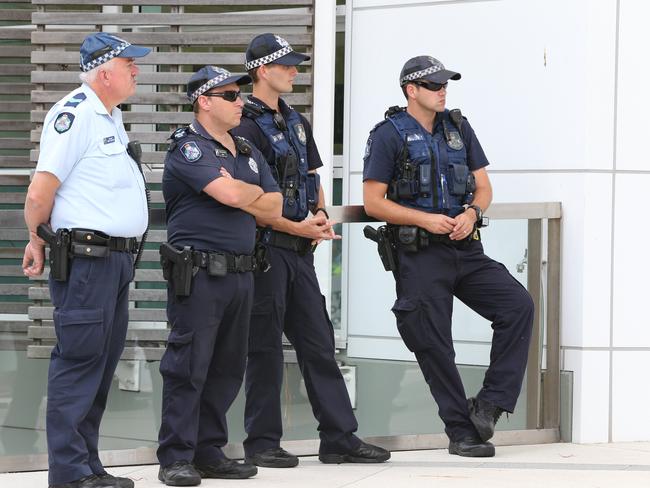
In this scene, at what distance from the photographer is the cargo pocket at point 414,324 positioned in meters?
5.75

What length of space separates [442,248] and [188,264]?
4.58ft

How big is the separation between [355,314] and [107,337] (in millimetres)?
1791

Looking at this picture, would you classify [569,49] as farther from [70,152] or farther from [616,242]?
[70,152]

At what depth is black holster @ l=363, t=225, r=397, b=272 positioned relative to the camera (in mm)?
5840

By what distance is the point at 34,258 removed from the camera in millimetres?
4637

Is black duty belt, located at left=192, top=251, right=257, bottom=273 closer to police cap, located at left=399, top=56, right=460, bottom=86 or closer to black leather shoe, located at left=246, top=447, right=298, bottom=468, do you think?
black leather shoe, located at left=246, top=447, right=298, bottom=468

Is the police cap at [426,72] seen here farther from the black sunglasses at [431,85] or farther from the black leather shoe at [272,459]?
the black leather shoe at [272,459]

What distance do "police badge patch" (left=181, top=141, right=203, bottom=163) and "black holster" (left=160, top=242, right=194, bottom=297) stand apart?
1.14 ft

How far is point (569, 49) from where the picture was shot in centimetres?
644

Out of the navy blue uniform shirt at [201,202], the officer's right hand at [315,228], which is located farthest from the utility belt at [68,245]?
the officer's right hand at [315,228]

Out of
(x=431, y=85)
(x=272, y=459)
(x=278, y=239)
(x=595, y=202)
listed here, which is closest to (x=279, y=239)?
(x=278, y=239)

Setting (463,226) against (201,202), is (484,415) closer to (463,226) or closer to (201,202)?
(463,226)

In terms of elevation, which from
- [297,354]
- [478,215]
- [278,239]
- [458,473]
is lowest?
[458,473]

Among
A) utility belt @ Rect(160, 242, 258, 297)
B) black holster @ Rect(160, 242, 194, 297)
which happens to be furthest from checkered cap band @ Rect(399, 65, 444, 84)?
black holster @ Rect(160, 242, 194, 297)
